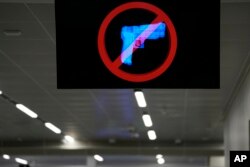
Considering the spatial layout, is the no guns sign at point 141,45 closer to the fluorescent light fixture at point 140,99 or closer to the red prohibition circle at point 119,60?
the red prohibition circle at point 119,60

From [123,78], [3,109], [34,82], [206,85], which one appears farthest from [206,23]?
[3,109]

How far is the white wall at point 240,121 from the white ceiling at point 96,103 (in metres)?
0.31

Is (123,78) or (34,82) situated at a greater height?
(34,82)

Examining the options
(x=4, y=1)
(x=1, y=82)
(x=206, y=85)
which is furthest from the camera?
(x=1, y=82)

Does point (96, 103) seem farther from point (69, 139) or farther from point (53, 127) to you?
point (69, 139)

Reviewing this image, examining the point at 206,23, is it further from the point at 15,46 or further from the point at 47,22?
the point at 15,46

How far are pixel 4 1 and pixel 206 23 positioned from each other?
14.2ft

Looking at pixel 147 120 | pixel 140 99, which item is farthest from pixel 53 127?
pixel 140 99

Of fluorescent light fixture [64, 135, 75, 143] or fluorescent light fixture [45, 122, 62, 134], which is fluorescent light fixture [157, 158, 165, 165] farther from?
fluorescent light fixture [45, 122, 62, 134]

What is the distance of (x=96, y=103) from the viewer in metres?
15.3

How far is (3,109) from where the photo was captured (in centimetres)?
1627

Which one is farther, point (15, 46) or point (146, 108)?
point (146, 108)

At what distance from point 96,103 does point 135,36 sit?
10819 mm

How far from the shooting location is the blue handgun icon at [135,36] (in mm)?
4570
